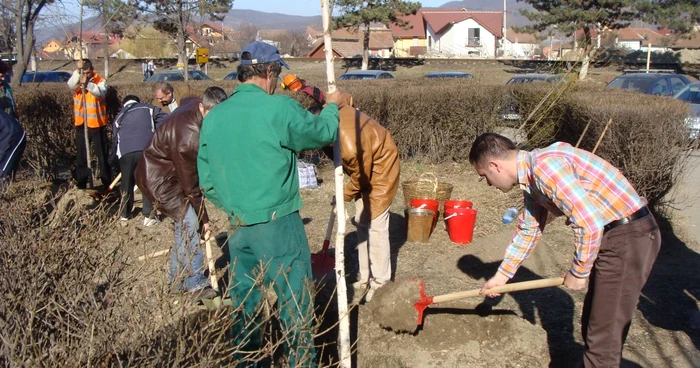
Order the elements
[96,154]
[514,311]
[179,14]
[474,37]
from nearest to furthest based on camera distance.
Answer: [514,311]
[96,154]
[179,14]
[474,37]

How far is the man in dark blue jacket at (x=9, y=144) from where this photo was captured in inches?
199

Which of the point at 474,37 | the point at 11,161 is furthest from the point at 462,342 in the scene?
the point at 474,37

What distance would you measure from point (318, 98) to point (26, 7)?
17.8m

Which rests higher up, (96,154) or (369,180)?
(369,180)

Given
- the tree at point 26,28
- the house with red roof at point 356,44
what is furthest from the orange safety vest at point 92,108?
the house with red roof at point 356,44

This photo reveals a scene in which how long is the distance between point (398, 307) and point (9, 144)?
3387mm

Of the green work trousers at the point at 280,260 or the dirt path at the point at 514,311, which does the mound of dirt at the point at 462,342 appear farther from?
the green work trousers at the point at 280,260

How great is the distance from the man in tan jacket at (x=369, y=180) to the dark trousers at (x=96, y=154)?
4.73 m

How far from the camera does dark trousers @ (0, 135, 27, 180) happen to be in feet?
16.7

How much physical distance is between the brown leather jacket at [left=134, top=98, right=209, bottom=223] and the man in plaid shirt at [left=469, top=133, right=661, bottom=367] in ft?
6.41

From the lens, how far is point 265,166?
294 cm

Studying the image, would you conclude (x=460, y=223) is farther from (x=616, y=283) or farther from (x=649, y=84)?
(x=649, y=84)

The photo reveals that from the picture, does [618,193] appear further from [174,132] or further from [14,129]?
[14,129]

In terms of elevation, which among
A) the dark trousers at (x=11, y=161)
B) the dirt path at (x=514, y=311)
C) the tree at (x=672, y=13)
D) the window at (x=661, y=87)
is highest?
the tree at (x=672, y=13)
